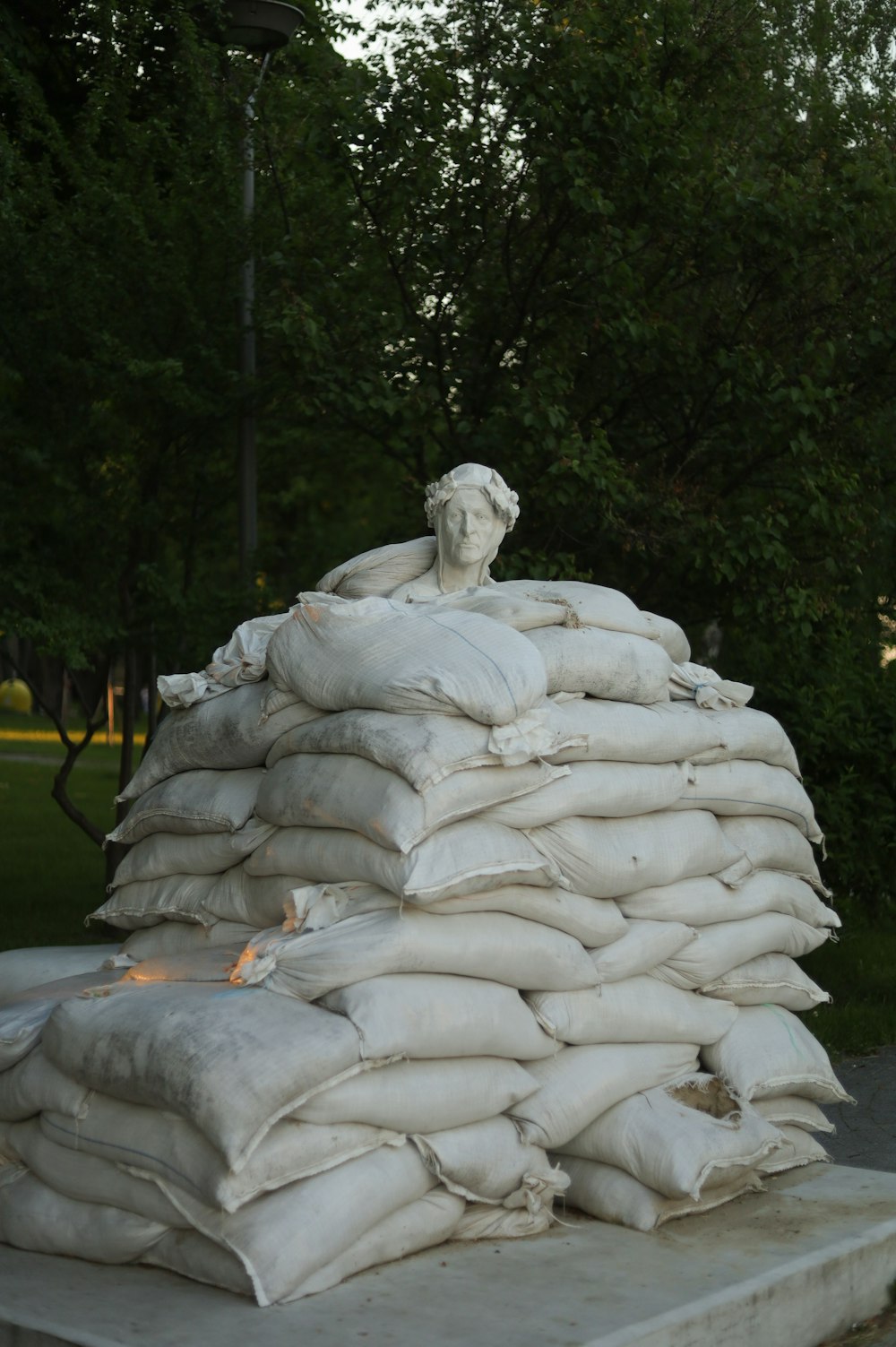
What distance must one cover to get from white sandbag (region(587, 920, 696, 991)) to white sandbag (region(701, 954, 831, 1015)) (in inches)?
8.9

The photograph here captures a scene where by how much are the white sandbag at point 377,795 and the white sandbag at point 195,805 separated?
198 mm

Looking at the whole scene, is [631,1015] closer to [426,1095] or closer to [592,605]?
[426,1095]

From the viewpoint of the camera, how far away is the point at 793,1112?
185 inches

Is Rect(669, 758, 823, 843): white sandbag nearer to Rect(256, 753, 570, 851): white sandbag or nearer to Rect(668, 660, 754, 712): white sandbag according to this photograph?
Rect(668, 660, 754, 712): white sandbag

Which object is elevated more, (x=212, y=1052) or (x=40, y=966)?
(x=212, y=1052)

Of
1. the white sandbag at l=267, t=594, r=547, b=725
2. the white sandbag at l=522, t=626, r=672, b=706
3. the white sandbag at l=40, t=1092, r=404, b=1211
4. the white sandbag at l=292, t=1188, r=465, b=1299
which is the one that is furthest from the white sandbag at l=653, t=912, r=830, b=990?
the white sandbag at l=40, t=1092, r=404, b=1211

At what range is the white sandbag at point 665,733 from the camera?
172 inches

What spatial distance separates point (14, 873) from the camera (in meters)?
12.2

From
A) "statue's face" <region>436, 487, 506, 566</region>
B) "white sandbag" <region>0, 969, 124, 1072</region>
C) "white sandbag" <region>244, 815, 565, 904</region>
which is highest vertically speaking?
"statue's face" <region>436, 487, 506, 566</region>

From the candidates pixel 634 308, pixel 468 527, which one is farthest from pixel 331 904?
pixel 634 308

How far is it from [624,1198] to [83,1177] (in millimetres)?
1345

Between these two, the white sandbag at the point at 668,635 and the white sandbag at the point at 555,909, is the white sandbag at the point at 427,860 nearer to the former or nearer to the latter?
the white sandbag at the point at 555,909

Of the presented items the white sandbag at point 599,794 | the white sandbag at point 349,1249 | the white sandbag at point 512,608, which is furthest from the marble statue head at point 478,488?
the white sandbag at point 349,1249

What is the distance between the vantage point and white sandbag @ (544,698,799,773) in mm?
4375
